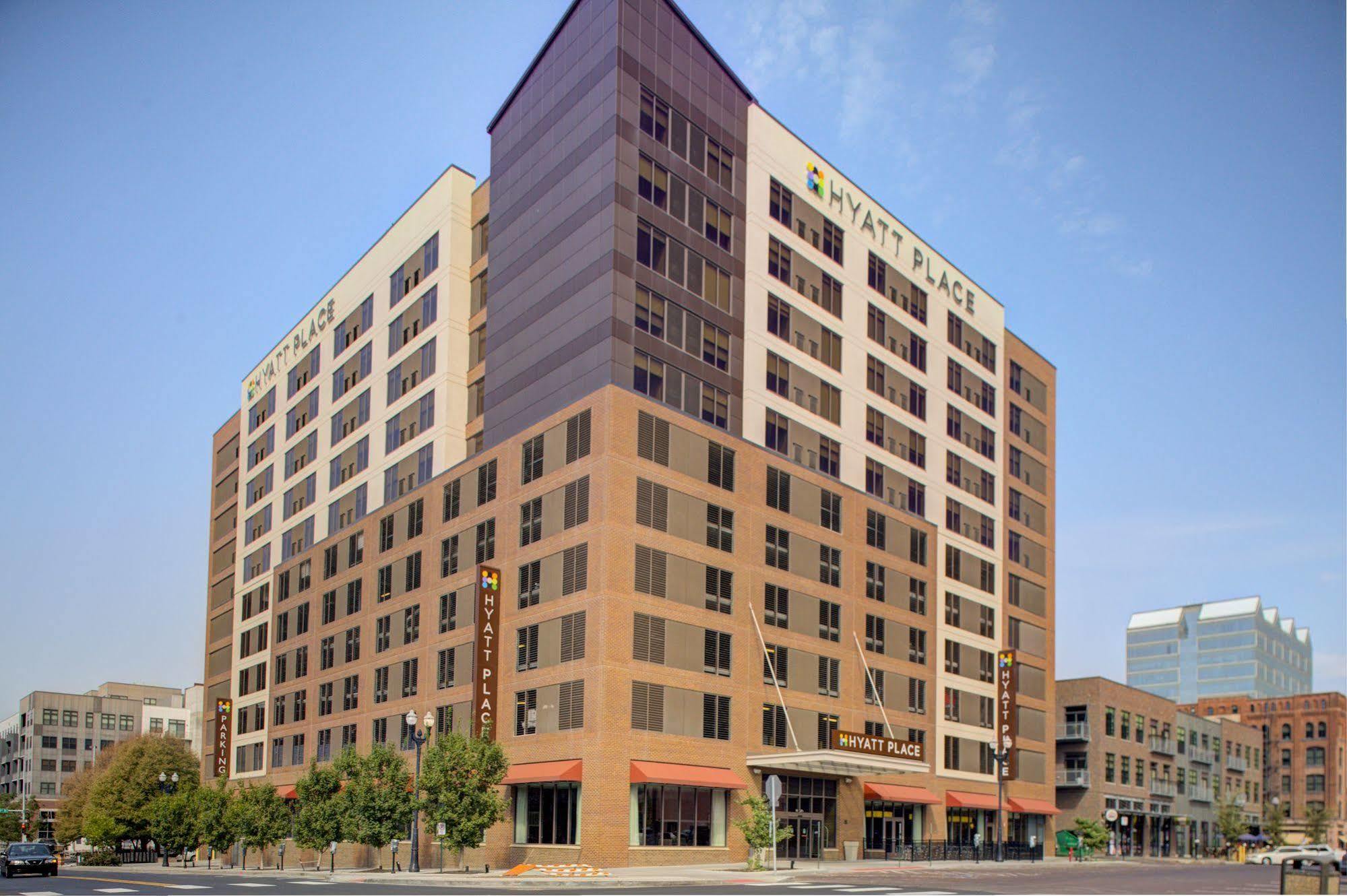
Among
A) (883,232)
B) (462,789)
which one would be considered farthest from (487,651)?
(883,232)

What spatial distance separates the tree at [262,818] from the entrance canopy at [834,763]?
30.0 metres

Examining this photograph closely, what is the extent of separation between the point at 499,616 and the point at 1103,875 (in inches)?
1206

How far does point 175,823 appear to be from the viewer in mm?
86750

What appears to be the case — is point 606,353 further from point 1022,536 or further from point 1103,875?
point 1022,536

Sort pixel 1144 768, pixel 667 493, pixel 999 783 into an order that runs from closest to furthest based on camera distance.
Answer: pixel 667 493, pixel 999 783, pixel 1144 768

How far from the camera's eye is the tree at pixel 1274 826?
129 metres

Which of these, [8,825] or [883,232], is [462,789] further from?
[8,825]

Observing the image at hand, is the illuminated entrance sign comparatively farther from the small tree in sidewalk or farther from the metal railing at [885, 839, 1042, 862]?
the small tree in sidewalk

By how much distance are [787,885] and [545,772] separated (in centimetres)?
1798

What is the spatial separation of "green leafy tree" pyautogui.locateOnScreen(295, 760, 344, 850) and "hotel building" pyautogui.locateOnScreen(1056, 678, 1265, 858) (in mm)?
57467

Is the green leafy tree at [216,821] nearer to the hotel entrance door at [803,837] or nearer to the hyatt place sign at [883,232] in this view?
the hotel entrance door at [803,837]

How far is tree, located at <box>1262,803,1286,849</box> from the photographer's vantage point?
12912 cm

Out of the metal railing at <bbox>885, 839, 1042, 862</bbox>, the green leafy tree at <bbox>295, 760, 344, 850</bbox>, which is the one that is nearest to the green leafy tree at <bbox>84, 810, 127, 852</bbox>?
the green leafy tree at <bbox>295, 760, 344, 850</bbox>

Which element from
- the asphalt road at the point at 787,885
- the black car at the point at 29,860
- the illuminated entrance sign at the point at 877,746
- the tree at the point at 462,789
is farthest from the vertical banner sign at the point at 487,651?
the black car at the point at 29,860
